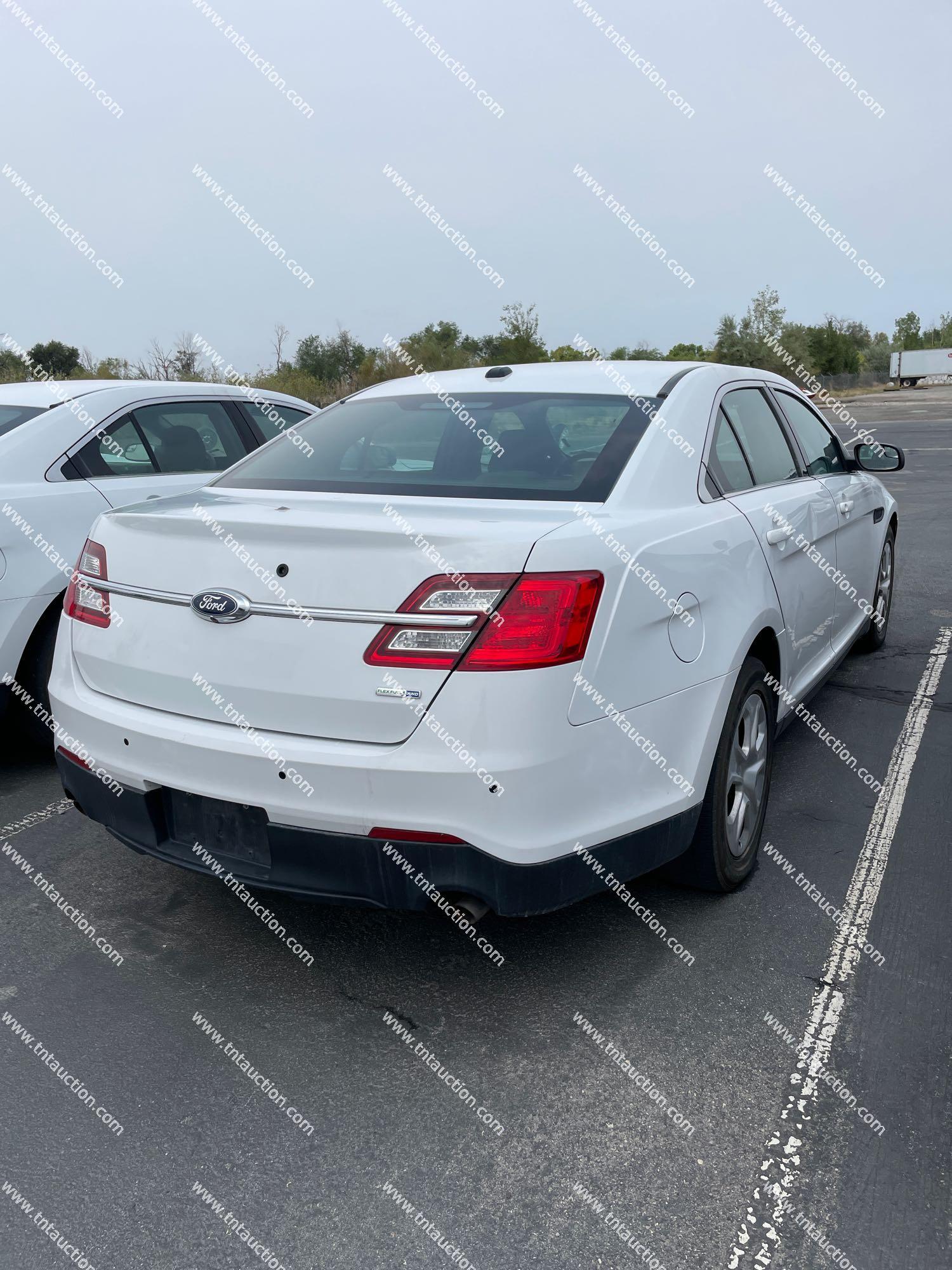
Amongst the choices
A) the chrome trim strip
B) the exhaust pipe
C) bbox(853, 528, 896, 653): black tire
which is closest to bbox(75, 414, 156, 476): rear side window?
the chrome trim strip

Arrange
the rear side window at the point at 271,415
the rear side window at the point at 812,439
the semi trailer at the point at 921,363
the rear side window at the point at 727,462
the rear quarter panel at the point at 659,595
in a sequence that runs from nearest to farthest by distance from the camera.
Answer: the rear quarter panel at the point at 659,595
the rear side window at the point at 727,462
the rear side window at the point at 812,439
the rear side window at the point at 271,415
the semi trailer at the point at 921,363

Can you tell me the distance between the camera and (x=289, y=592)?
2.45 m

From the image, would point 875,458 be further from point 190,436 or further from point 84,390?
point 84,390

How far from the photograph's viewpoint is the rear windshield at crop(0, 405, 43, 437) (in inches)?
180

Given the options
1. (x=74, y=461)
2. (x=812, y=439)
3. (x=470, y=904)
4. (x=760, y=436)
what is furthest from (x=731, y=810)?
(x=74, y=461)

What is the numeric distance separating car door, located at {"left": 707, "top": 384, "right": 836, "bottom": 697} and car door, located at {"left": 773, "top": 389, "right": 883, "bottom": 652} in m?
0.16

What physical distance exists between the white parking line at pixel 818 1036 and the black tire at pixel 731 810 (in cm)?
35

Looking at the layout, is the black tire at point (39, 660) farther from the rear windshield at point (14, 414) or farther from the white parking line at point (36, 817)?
the rear windshield at point (14, 414)

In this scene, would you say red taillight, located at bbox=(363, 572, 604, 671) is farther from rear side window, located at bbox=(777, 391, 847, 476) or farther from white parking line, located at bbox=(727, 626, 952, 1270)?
rear side window, located at bbox=(777, 391, 847, 476)

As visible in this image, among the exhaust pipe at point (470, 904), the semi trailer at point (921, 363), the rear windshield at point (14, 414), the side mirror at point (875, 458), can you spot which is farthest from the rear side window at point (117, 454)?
the semi trailer at point (921, 363)

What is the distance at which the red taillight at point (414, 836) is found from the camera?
236 centimetres

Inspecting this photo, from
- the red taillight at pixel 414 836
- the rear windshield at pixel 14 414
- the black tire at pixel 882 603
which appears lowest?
the black tire at pixel 882 603

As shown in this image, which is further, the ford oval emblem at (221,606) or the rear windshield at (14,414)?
the rear windshield at (14,414)

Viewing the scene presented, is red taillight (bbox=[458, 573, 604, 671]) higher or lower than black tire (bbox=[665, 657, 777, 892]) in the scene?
higher
